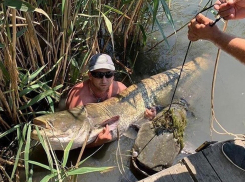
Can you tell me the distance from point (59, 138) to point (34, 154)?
63 cm

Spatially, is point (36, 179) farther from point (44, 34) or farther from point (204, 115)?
point (204, 115)

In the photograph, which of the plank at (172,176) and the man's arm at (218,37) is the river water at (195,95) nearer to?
the plank at (172,176)

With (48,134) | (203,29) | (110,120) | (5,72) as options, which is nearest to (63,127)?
(48,134)

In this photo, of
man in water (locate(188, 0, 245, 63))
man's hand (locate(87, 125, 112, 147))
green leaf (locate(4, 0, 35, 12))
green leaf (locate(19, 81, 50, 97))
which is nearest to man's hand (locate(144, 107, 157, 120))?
man's hand (locate(87, 125, 112, 147))

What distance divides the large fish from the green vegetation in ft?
0.77

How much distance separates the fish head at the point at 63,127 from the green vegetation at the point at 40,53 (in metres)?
0.15

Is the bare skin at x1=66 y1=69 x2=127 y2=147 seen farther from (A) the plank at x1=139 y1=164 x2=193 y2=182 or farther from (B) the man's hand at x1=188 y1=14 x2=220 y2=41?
(B) the man's hand at x1=188 y1=14 x2=220 y2=41

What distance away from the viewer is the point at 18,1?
2.23 meters

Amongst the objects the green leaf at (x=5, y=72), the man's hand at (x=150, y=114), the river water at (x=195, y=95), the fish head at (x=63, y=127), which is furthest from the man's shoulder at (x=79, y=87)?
the green leaf at (x=5, y=72)

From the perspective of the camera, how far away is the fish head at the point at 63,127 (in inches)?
119

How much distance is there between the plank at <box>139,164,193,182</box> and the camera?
102 inches

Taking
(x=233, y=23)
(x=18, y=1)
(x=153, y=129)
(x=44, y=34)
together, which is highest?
(x=18, y=1)

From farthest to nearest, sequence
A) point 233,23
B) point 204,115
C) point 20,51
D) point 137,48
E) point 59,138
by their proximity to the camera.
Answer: point 233,23
point 137,48
point 204,115
point 20,51
point 59,138

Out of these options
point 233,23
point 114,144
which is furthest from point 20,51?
point 233,23
